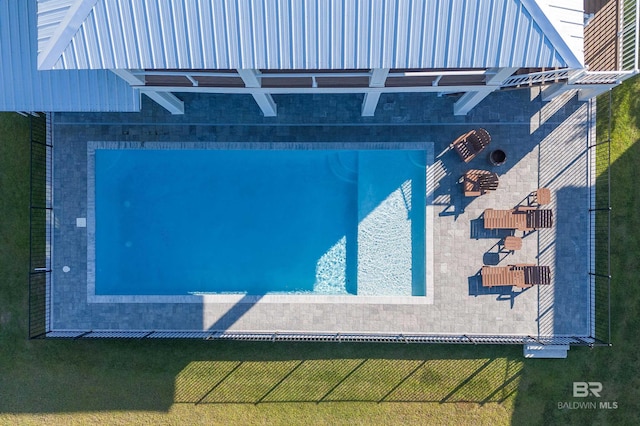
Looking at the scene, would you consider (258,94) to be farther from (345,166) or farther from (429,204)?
(429,204)

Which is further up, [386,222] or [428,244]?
[386,222]

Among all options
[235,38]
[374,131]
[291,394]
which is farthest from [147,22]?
[291,394]

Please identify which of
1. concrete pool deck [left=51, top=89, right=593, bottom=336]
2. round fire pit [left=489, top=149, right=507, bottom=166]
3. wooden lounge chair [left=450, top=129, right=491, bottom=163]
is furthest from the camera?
concrete pool deck [left=51, top=89, right=593, bottom=336]

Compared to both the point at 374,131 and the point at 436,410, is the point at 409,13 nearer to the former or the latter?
the point at 374,131

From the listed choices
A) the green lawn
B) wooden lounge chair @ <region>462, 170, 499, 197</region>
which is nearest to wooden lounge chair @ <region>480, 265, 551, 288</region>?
the green lawn

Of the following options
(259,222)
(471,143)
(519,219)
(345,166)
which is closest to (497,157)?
(471,143)

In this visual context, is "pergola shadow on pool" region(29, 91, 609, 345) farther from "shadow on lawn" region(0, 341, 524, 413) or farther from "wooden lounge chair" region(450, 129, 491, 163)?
"shadow on lawn" region(0, 341, 524, 413)
